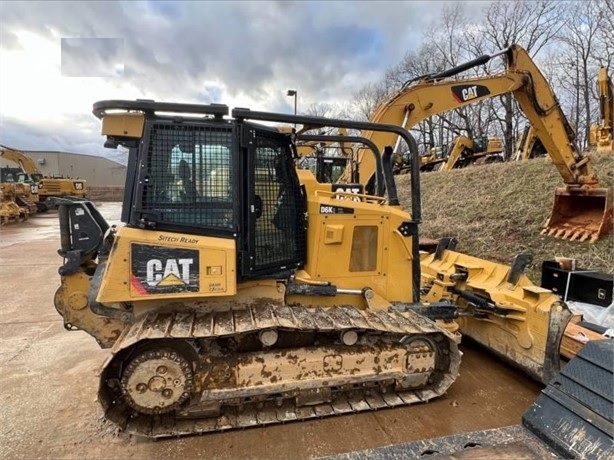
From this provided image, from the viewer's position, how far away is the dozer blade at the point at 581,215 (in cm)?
Result: 735

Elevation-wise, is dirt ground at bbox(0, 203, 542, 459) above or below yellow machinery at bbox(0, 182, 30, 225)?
below

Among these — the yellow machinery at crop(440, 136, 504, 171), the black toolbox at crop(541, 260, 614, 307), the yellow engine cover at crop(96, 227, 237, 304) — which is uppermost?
the yellow machinery at crop(440, 136, 504, 171)

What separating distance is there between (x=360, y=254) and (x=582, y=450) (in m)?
2.14

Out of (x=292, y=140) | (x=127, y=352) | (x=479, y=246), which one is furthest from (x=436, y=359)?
(x=479, y=246)

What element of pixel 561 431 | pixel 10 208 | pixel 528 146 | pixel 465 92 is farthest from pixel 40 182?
pixel 561 431

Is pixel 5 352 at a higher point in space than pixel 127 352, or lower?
lower

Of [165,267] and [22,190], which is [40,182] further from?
[165,267]

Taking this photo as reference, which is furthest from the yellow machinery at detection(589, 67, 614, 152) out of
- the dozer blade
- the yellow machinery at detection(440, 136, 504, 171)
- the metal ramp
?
the metal ramp

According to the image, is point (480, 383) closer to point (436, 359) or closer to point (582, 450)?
point (436, 359)

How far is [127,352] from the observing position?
9.92 feet

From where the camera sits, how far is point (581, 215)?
7.95 metres

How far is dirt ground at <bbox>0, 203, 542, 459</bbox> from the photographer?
2.97 meters

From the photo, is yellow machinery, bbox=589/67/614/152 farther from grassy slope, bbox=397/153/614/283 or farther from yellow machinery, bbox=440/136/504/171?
yellow machinery, bbox=440/136/504/171

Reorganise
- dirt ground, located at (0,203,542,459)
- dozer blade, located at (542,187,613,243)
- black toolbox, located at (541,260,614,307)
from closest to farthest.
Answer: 1. dirt ground, located at (0,203,542,459)
2. black toolbox, located at (541,260,614,307)
3. dozer blade, located at (542,187,613,243)
